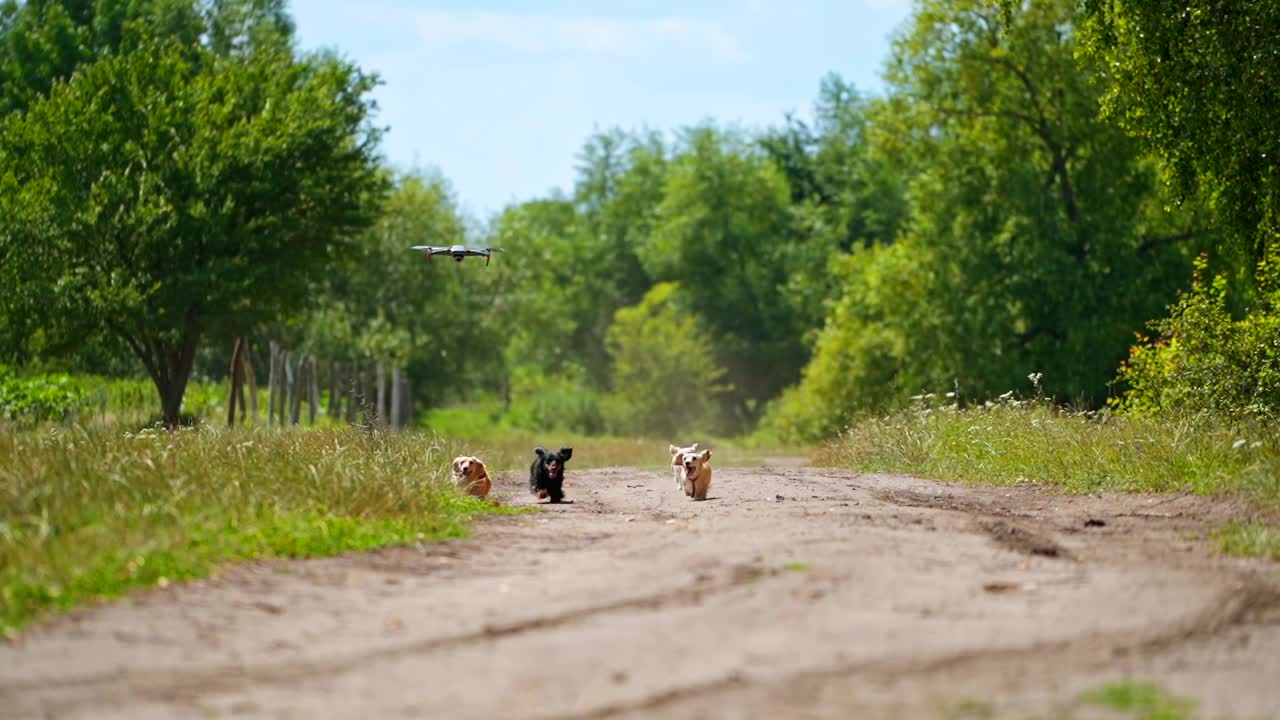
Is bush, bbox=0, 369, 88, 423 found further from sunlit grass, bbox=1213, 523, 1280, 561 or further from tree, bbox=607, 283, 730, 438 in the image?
tree, bbox=607, 283, 730, 438

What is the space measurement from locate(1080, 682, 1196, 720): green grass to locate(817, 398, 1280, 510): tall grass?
21.7ft

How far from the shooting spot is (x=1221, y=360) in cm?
1923

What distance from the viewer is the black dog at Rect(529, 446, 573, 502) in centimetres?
1603

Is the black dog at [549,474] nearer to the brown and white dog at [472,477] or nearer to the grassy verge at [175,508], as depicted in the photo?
the brown and white dog at [472,477]

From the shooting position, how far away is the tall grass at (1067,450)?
1425cm

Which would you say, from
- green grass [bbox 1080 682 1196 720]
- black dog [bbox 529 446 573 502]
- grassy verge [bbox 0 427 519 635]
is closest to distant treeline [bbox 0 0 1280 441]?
black dog [bbox 529 446 573 502]

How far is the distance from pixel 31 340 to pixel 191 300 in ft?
11.7

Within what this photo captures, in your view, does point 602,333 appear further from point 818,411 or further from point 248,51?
point 248,51

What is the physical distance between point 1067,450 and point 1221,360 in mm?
2951

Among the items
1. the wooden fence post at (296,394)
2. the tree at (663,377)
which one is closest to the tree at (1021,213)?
the wooden fence post at (296,394)

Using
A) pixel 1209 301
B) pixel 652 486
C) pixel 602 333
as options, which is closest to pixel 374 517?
pixel 652 486

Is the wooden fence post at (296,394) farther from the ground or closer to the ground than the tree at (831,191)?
closer to the ground

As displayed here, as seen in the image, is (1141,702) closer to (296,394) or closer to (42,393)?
(42,393)

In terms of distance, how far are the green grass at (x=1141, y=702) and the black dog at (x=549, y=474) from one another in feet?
32.4
